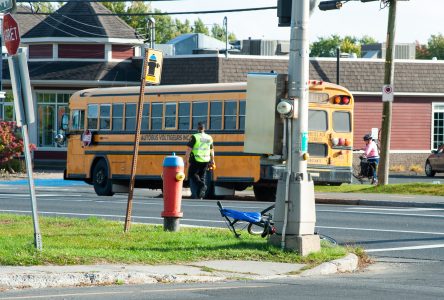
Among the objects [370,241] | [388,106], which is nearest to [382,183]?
[388,106]

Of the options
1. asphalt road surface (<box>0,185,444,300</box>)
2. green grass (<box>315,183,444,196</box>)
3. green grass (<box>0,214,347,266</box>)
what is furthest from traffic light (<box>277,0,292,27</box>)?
green grass (<box>315,183,444,196</box>)

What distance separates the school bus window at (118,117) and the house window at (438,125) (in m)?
22.8

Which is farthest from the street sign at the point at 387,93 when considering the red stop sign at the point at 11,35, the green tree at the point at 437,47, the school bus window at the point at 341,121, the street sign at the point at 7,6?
the green tree at the point at 437,47

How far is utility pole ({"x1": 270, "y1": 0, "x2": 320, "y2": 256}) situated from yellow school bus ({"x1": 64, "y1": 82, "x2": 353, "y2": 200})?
44.0 feet

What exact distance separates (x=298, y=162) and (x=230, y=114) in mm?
14890

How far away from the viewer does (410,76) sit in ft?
167

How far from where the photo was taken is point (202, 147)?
2834 cm

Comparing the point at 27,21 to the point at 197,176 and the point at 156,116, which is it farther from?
the point at 197,176

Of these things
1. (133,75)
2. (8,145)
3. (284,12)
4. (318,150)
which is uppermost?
(133,75)

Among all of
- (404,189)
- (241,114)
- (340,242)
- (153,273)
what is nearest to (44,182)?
(241,114)

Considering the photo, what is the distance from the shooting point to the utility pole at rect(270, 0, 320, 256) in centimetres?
1484

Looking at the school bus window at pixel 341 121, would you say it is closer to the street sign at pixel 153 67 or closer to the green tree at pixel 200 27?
the street sign at pixel 153 67

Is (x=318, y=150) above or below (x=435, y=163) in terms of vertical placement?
above

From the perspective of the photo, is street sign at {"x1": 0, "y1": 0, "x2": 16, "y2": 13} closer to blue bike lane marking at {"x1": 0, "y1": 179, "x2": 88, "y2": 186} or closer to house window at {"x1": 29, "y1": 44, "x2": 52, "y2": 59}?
blue bike lane marking at {"x1": 0, "y1": 179, "x2": 88, "y2": 186}
